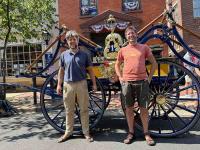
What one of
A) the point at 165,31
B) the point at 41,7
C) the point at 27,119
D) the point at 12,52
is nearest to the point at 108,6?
the point at 12,52

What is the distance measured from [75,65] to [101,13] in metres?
20.7

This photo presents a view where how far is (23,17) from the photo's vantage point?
13.8 meters

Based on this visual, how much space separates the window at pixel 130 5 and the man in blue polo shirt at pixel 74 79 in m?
20.9

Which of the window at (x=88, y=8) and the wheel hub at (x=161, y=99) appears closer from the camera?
the wheel hub at (x=161, y=99)

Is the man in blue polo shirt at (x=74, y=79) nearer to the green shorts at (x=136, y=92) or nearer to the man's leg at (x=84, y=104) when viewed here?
the man's leg at (x=84, y=104)

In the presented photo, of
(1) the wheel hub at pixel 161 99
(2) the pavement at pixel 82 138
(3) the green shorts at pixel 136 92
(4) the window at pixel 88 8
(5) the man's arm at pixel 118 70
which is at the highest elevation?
(4) the window at pixel 88 8

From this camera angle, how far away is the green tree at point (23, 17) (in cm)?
1265

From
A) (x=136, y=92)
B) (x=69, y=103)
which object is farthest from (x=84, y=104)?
(x=136, y=92)

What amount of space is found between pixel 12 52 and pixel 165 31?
18.9m

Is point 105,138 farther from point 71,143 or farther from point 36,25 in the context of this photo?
point 36,25

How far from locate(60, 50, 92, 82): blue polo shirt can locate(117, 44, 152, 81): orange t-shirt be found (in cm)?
67

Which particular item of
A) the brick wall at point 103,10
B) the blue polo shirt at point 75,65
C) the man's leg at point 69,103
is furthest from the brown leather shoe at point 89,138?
the brick wall at point 103,10

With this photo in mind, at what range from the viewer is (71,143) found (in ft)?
22.5

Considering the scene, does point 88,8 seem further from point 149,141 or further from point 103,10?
point 149,141
